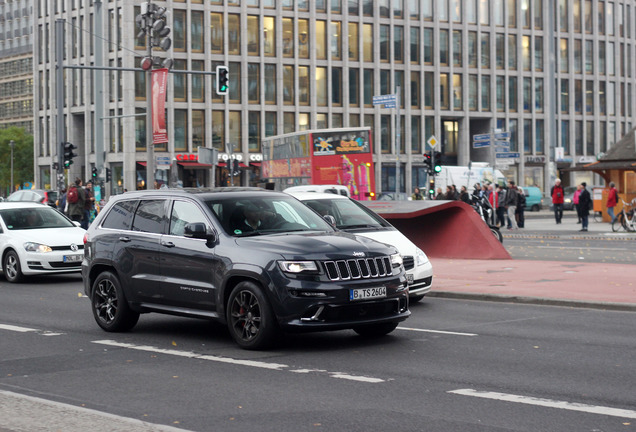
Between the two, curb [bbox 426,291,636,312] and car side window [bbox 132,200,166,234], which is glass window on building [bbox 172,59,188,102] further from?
car side window [bbox 132,200,166,234]

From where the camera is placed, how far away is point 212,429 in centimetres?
655

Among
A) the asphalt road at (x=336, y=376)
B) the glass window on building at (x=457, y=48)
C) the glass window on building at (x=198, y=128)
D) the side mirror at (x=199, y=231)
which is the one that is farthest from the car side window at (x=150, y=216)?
the glass window on building at (x=457, y=48)

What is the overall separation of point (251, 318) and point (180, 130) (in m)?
68.3

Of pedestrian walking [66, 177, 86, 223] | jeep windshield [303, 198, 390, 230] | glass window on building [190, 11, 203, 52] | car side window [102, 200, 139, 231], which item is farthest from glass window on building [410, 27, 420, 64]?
car side window [102, 200, 139, 231]

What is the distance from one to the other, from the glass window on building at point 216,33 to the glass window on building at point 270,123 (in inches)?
246

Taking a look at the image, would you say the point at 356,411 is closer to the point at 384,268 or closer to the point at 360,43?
the point at 384,268

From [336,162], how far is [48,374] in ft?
111

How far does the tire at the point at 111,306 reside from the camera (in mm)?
11445

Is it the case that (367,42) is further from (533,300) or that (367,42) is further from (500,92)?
(533,300)

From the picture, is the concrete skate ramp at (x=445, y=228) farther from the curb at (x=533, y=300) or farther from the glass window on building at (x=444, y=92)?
the glass window on building at (x=444, y=92)

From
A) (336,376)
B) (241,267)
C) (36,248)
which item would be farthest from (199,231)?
(36,248)

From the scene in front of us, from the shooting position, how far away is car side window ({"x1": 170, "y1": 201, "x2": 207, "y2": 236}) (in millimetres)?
10727

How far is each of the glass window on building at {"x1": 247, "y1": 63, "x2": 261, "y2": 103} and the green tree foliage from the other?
155 feet

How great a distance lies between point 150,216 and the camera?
1139 cm
